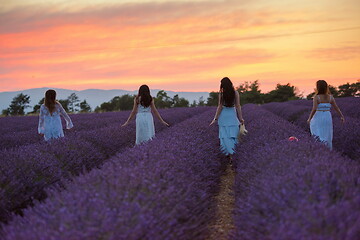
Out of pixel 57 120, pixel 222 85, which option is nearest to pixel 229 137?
pixel 222 85

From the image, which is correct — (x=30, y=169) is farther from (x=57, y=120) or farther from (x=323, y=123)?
(x=323, y=123)

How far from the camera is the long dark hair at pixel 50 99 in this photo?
6.58 metres

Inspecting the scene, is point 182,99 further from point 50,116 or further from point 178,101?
point 50,116

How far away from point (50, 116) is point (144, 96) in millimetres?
1722

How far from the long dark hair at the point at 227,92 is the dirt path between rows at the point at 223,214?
4.26 ft

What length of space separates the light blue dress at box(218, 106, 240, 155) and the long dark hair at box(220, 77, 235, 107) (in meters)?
0.14

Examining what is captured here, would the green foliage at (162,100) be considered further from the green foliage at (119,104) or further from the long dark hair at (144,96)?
the long dark hair at (144,96)

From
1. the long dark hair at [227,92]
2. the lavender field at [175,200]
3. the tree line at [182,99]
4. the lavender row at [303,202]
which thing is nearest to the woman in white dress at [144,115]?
the long dark hair at [227,92]

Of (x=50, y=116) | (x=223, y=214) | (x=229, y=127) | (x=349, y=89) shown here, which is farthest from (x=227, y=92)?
(x=349, y=89)

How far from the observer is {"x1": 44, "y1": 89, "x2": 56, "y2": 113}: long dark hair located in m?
6.58

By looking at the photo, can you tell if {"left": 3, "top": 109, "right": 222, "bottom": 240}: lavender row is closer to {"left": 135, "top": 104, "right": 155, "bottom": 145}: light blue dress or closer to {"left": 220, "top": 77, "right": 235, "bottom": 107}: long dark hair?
{"left": 220, "top": 77, "right": 235, "bottom": 107}: long dark hair

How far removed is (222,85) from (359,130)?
97.6 inches

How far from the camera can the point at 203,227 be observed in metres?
3.04

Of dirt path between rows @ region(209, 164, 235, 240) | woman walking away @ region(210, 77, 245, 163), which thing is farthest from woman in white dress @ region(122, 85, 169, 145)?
dirt path between rows @ region(209, 164, 235, 240)
